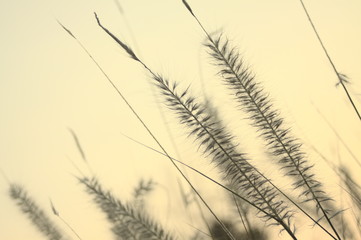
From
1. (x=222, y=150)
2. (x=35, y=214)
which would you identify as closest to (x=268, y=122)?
(x=222, y=150)

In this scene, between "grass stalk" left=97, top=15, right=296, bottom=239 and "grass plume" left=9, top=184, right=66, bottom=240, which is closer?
"grass stalk" left=97, top=15, right=296, bottom=239

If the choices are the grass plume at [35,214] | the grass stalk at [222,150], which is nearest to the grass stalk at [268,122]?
the grass stalk at [222,150]

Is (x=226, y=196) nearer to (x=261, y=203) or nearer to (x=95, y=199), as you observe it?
(x=261, y=203)

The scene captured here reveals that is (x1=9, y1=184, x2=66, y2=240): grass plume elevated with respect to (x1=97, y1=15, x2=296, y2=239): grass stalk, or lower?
elevated

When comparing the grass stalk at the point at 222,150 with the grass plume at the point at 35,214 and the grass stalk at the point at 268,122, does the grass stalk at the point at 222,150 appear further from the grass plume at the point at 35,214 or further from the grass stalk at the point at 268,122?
the grass plume at the point at 35,214

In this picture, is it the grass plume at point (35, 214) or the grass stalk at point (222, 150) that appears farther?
the grass plume at point (35, 214)

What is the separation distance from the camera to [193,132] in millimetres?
1485

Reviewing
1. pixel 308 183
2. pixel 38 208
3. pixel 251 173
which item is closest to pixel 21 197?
pixel 38 208

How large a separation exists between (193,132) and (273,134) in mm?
355

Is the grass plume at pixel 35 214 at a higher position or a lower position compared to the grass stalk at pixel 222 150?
higher

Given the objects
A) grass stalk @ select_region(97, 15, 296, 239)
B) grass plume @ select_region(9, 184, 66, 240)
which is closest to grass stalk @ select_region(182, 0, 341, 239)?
grass stalk @ select_region(97, 15, 296, 239)

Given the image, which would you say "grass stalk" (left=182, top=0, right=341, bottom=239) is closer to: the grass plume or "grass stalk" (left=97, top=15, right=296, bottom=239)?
"grass stalk" (left=97, top=15, right=296, bottom=239)

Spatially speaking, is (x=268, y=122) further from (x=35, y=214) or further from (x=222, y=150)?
(x=35, y=214)

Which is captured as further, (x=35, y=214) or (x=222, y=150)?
(x=35, y=214)
